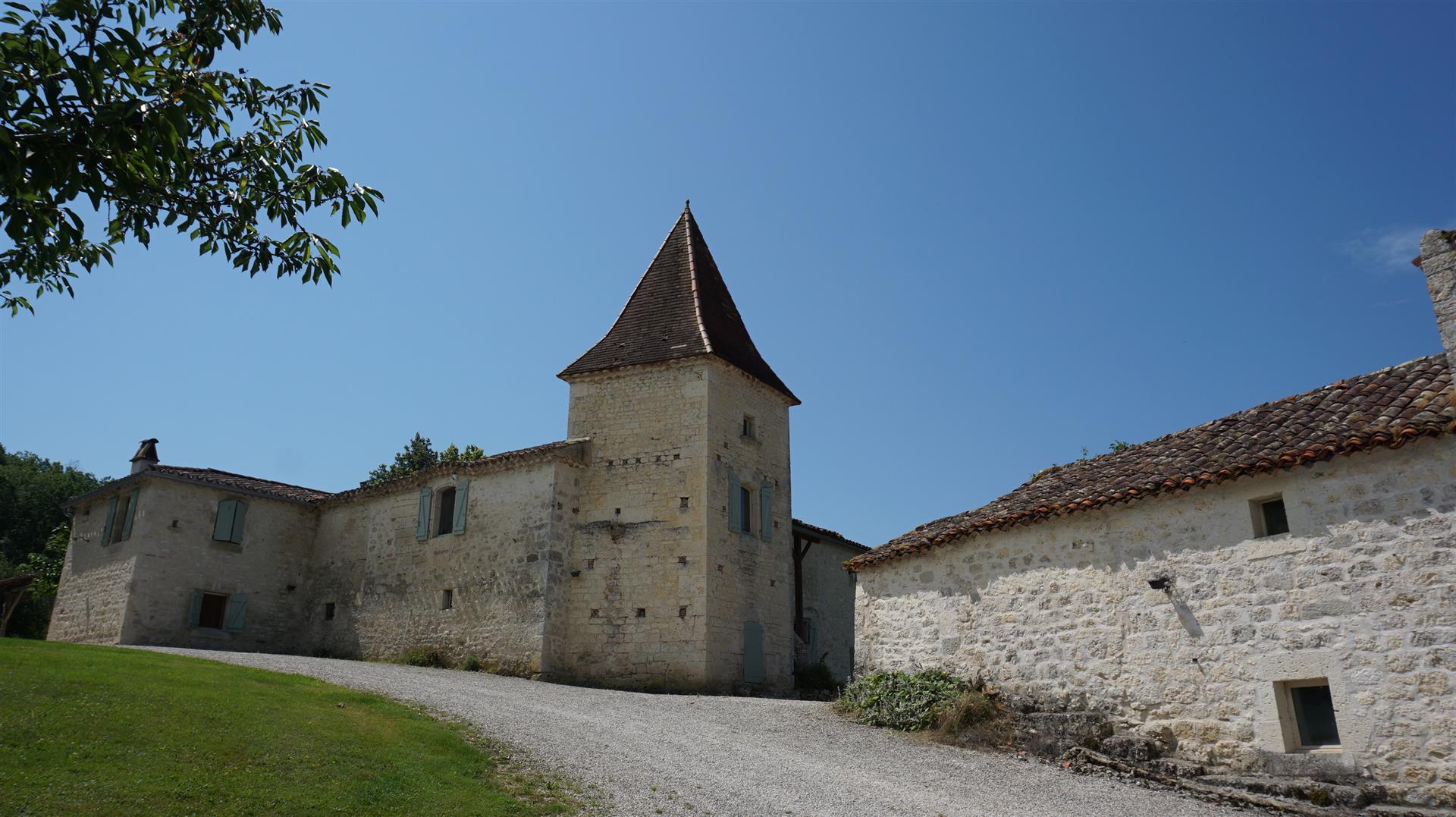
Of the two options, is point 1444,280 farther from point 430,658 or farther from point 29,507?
point 29,507

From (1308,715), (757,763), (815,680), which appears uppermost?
(815,680)

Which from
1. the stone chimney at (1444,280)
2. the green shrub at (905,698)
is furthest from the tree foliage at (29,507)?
the stone chimney at (1444,280)

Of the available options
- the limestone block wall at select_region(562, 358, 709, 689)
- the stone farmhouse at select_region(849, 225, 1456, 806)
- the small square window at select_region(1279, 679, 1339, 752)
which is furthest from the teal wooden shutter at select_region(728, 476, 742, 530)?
the small square window at select_region(1279, 679, 1339, 752)

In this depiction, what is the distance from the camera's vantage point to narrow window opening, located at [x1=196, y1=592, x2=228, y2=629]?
2295 cm

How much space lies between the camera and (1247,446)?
10.8 meters

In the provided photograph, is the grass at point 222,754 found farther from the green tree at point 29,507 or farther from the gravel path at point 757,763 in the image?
the green tree at point 29,507

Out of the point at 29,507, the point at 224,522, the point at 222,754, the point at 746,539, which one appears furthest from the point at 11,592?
the point at 222,754

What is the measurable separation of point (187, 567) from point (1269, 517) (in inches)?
907

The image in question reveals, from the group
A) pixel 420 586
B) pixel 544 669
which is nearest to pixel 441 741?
pixel 544 669

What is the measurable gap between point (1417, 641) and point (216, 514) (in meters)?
24.3

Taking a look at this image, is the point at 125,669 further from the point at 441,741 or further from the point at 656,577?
the point at 656,577

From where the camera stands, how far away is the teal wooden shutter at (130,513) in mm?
22656

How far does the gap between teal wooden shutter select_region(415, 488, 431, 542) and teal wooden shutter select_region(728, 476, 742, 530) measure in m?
7.32

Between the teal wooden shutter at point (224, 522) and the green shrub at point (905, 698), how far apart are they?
17.3 m
